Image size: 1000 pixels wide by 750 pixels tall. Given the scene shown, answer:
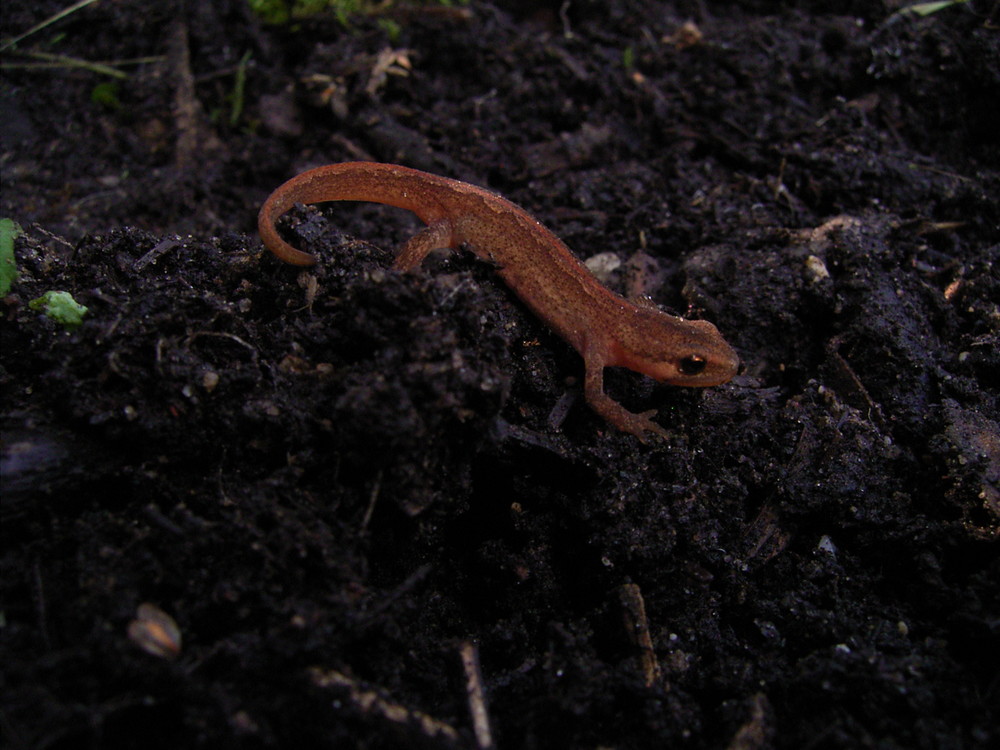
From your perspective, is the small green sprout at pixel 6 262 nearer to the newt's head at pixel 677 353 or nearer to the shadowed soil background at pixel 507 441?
the shadowed soil background at pixel 507 441

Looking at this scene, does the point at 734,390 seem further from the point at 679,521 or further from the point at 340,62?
the point at 340,62

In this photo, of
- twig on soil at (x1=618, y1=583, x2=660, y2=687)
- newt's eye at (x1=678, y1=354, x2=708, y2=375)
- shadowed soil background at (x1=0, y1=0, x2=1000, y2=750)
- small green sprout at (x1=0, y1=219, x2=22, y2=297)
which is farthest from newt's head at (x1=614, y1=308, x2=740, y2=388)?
small green sprout at (x1=0, y1=219, x2=22, y2=297)

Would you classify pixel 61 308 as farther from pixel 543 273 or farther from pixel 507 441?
pixel 543 273

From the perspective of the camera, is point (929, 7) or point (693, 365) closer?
point (693, 365)

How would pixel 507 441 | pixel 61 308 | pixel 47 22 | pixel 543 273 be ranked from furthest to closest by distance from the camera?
pixel 47 22 → pixel 543 273 → pixel 507 441 → pixel 61 308

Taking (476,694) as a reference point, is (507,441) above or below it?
above

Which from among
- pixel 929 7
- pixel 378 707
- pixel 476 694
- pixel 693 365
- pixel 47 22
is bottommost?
pixel 476 694

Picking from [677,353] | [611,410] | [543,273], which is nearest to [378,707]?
[611,410]
